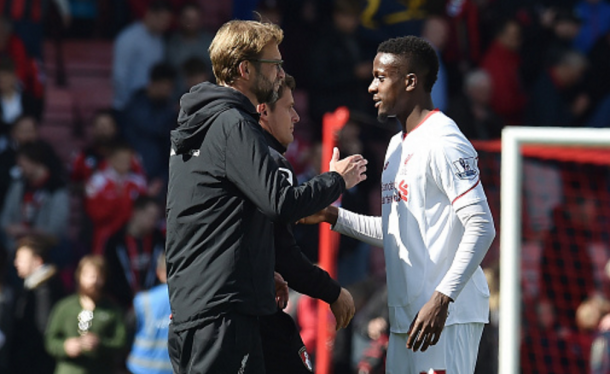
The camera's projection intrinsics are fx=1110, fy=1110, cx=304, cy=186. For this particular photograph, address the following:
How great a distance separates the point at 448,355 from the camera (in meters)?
4.54

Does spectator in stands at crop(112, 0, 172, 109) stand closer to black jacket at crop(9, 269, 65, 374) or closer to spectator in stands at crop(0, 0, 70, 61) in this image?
spectator in stands at crop(0, 0, 70, 61)

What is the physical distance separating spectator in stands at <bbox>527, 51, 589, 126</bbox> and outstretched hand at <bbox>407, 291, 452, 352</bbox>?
285 inches

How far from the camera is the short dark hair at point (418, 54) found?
15.2ft

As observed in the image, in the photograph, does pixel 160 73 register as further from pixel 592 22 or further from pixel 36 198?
pixel 592 22

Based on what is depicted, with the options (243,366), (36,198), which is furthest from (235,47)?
(36,198)

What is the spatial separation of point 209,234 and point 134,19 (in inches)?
293

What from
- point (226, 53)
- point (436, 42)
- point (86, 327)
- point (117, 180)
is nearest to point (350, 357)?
point (86, 327)

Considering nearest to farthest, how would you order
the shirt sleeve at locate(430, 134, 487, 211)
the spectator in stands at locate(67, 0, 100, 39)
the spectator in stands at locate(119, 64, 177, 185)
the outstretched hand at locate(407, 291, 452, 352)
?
the outstretched hand at locate(407, 291, 452, 352) → the shirt sleeve at locate(430, 134, 487, 211) → the spectator in stands at locate(119, 64, 177, 185) → the spectator in stands at locate(67, 0, 100, 39)

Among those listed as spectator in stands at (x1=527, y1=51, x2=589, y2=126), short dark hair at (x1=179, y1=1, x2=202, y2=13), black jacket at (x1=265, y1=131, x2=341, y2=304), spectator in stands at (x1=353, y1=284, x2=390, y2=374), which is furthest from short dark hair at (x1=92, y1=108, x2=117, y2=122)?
black jacket at (x1=265, y1=131, x2=341, y2=304)

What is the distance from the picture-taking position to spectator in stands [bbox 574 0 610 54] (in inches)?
460

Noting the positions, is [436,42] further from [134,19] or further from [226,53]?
[226,53]

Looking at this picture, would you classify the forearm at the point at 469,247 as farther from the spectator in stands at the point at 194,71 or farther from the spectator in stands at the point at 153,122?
the spectator in stands at the point at 194,71

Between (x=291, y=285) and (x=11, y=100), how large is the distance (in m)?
6.02

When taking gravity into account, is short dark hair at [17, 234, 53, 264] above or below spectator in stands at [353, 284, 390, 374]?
above
